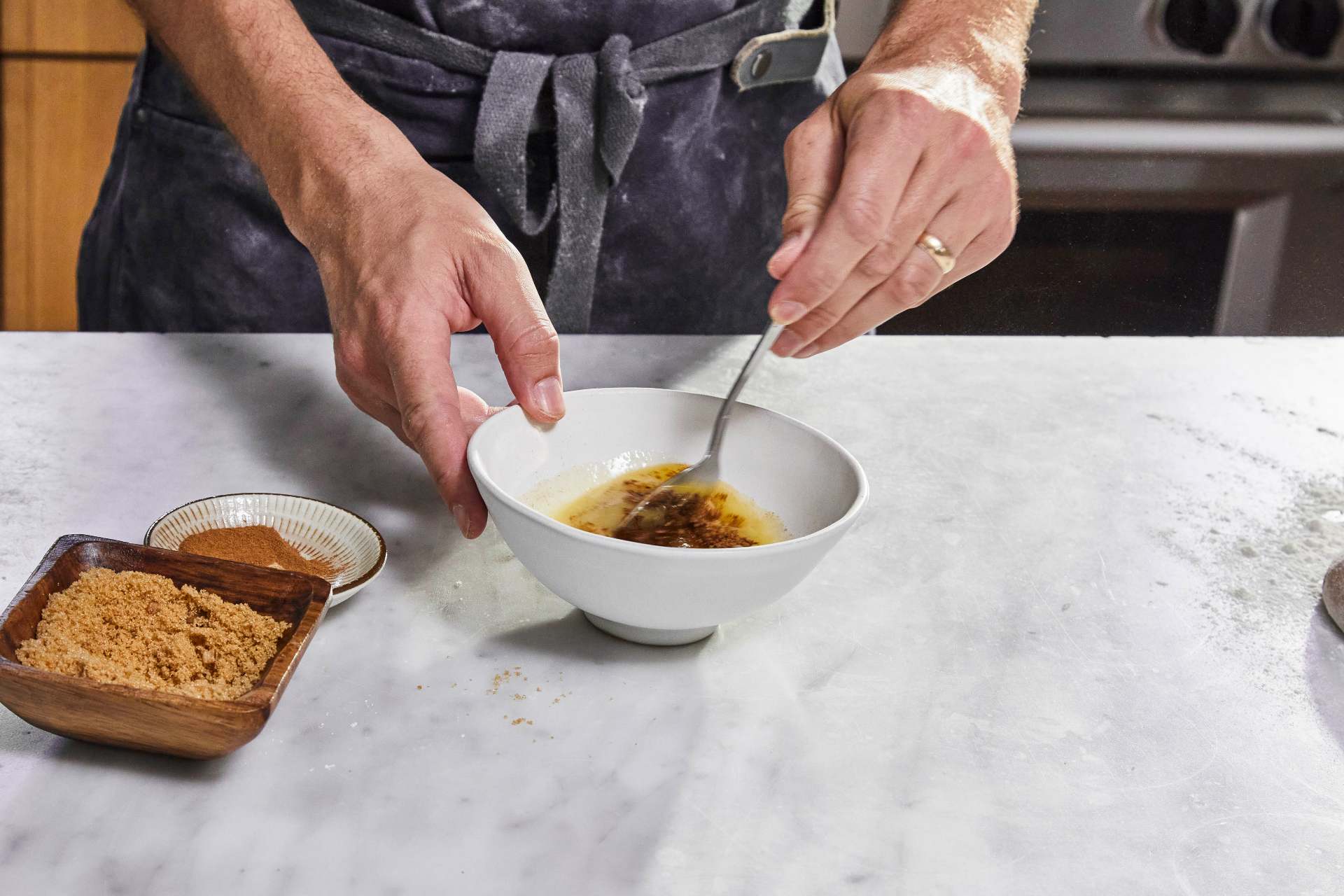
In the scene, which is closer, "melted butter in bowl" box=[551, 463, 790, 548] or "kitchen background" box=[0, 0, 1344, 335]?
"melted butter in bowl" box=[551, 463, 790, 548]

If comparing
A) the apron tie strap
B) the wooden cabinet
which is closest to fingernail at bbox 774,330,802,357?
the apron tie strap

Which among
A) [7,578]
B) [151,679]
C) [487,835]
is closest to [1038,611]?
[487,835]

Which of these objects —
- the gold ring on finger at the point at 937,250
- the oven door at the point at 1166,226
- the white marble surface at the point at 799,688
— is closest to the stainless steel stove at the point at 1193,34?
the oven door at the point at 1166,226

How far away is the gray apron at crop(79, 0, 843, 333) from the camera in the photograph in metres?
1.02

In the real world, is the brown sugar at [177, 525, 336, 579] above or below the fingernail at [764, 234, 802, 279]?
below

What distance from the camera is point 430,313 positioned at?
2.30ft

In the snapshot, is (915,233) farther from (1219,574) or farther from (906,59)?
(1219,574)

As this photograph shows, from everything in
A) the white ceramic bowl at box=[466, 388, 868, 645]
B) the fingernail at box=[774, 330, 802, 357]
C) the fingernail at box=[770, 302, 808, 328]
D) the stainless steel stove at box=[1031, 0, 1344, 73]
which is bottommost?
the white ceramic bowl at box=[466, 388, 868, 645]

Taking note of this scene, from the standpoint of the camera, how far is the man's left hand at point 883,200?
0.70 m

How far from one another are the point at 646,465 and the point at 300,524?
0.71 feet

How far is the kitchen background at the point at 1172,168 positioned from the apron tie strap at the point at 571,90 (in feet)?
2.20

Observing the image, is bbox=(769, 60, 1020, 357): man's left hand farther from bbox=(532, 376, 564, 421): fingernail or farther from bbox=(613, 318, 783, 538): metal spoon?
bbox=(532, 376, 564, 421): fingernail

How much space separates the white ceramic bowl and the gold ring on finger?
15 cm

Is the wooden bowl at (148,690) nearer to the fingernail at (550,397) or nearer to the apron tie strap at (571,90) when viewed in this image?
the fingernail at (550,397)
